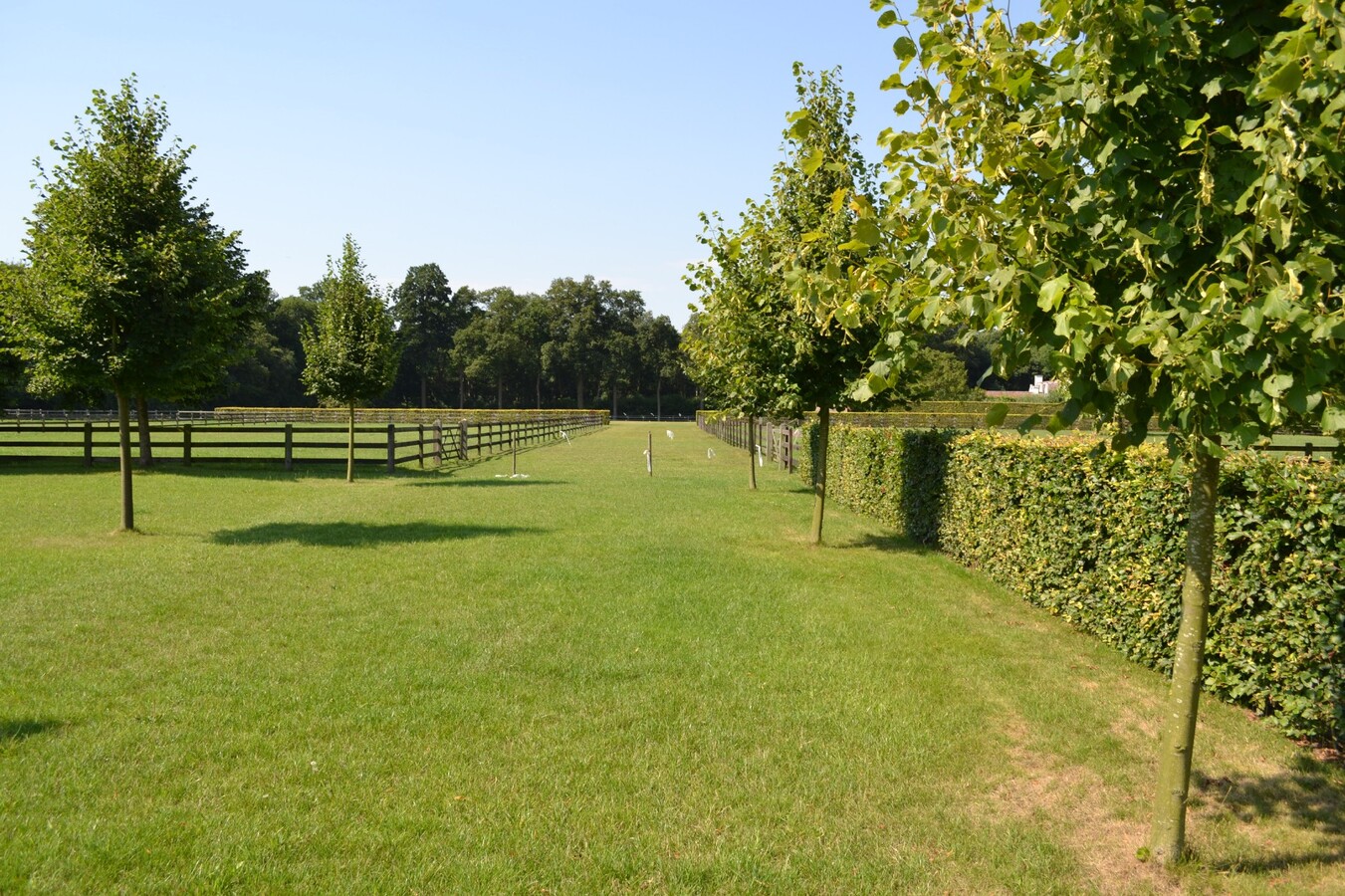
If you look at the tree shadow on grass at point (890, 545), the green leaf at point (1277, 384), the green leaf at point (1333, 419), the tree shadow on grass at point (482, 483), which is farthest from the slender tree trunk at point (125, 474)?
the green leaf at point (1333, 419)

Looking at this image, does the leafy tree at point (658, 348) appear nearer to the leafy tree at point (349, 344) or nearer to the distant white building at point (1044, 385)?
the distant white building at point (1044, 385)

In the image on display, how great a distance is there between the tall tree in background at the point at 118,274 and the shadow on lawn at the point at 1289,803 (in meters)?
13.3

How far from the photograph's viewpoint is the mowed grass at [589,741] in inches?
157

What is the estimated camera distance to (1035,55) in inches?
150

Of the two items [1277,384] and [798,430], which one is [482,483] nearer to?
[798,430]

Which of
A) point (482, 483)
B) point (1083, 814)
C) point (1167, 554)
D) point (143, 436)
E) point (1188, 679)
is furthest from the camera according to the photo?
point (143, 436)

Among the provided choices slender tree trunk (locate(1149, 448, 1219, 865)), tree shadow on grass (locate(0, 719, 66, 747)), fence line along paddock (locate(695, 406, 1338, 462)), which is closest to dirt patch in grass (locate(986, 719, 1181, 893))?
slender tree trunk (locate(1149, 448, 1219, 865))

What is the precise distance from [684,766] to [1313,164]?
4044 millimetres

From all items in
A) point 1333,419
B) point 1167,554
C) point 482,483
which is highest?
point 1333,419

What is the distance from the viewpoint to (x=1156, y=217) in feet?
12.1

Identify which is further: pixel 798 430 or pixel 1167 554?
pixel 798 430


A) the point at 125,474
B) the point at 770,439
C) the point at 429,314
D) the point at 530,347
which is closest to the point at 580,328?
the point at 530,347

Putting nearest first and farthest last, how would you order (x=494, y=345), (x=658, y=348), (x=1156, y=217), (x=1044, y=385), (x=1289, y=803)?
(x=1156, y=217) → (x=1289, y=803) → (x=1044, y=385) → (x=494, y=345) → (x=658, y=348)

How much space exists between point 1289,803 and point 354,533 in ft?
39.3
